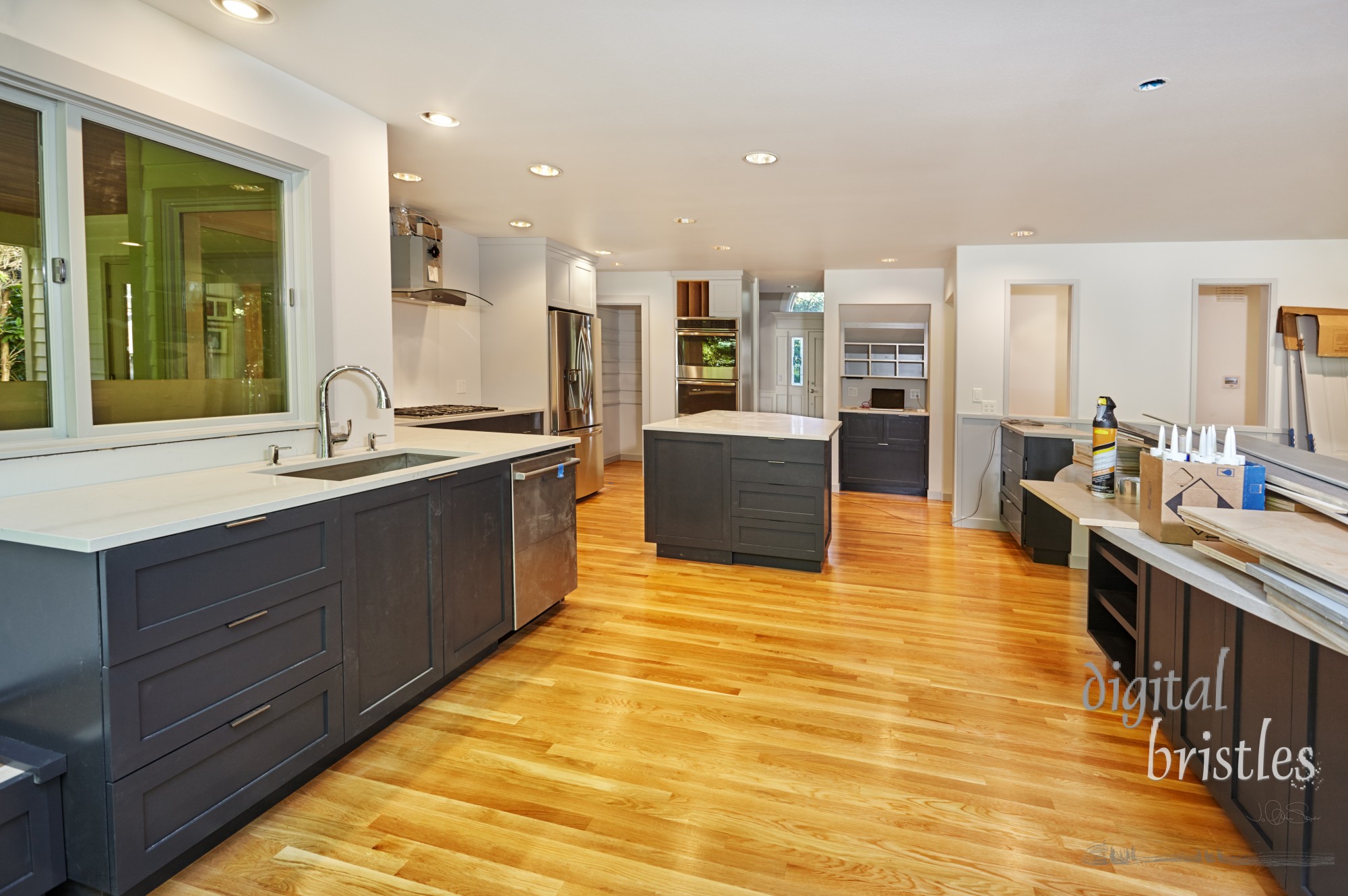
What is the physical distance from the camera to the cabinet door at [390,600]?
2.09 metres

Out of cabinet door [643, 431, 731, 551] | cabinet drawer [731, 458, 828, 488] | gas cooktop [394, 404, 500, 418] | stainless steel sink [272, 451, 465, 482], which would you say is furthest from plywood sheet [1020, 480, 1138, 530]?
gas cooktop [394, 404, 500, 418]

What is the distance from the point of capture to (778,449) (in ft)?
13.9

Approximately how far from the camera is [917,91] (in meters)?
2.60

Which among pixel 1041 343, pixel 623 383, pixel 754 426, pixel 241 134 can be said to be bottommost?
pixel 754 426

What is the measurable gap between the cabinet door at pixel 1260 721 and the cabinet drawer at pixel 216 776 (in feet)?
7.93

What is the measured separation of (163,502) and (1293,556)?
2.55 meters

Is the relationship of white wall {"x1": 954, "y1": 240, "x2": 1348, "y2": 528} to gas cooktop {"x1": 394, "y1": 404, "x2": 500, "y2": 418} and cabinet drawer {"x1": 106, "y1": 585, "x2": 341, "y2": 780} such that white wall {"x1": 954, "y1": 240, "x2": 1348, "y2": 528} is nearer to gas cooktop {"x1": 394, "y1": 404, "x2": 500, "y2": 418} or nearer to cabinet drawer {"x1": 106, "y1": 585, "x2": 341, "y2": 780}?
gas cooktop {"x1": 394, "y1": 404, "x2": 500, "y2": 418}

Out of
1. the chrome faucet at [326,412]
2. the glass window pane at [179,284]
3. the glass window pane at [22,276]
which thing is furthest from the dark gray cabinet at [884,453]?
the glass window pane at [22,276]

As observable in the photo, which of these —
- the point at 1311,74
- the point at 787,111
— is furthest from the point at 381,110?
the point at 1311,74

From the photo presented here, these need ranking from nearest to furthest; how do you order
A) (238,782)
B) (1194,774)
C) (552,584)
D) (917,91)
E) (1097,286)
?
(238,782), (1194,774), (917,91), (552,584), (1097,286)

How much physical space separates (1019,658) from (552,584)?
215 centimetres

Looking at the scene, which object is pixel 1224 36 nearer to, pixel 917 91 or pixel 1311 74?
pixel 1311 74

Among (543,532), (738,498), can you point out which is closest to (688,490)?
(738,498)

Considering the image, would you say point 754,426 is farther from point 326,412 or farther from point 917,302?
point 917,302
